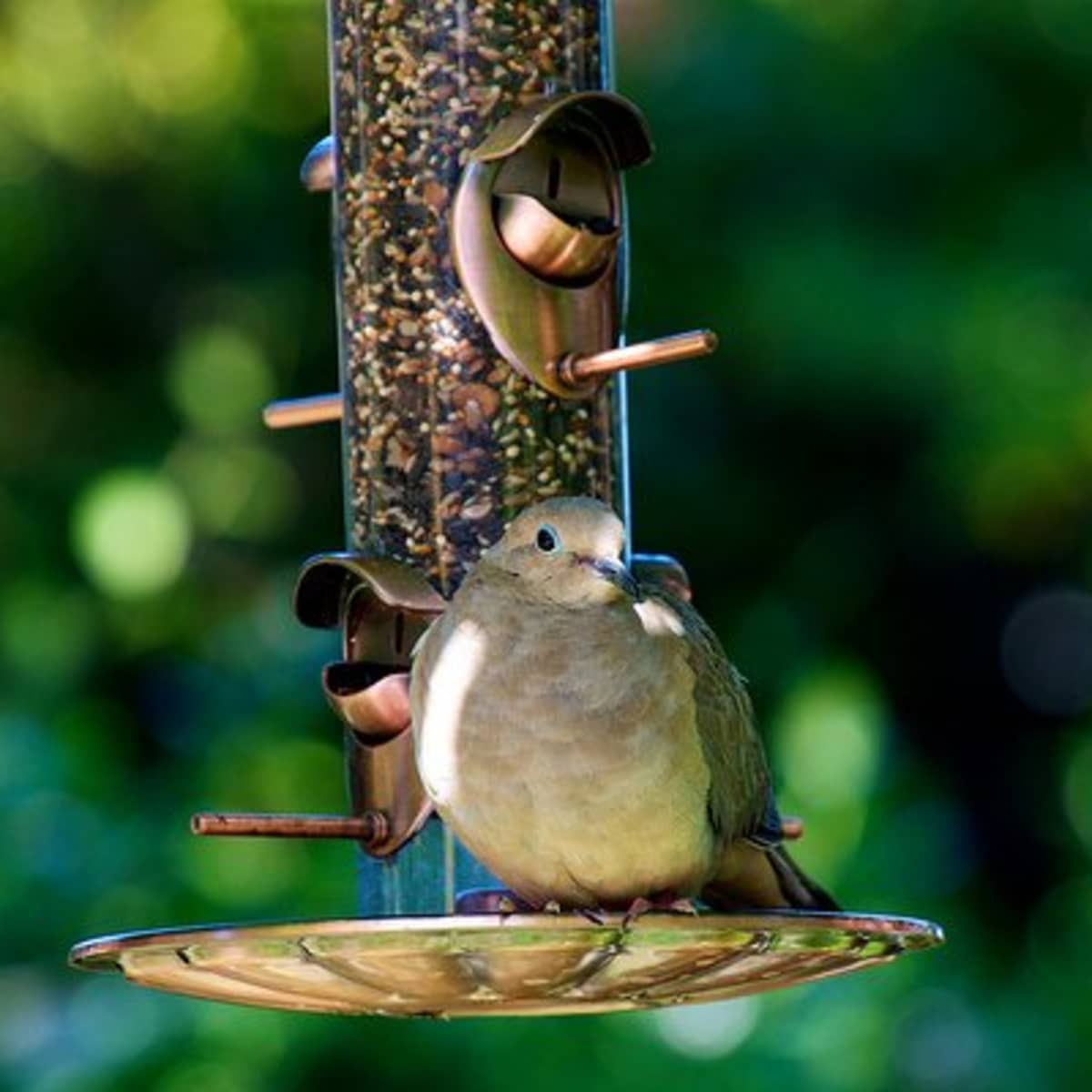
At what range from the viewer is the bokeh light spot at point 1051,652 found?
1102cm

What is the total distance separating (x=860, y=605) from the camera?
35.3ft

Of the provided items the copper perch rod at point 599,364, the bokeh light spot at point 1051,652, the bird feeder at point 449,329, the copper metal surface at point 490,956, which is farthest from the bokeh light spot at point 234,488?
the copper metal surface at point 490,956

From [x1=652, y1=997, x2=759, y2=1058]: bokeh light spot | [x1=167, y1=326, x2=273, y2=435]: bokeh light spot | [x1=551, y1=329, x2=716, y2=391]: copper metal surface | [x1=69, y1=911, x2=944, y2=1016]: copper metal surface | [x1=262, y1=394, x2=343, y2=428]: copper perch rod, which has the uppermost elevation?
[x1=167, y1=326, x2=273, y2=435]: bokeh light spot

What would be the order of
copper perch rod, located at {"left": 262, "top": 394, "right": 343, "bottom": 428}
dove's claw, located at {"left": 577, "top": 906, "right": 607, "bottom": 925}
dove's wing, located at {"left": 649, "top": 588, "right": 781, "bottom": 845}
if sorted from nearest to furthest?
dove's claw, located at {"left": 577, "top": 906, "right": 607, "bottom": 925}, dove's wing, located at {"left": 649, "top": 588, "right": 781, "bottom": 845}, copper perch rod, located at {"left": 262, "top": 394, "right": 343, "bottom": 428}

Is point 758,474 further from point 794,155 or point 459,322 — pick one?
point 459,322

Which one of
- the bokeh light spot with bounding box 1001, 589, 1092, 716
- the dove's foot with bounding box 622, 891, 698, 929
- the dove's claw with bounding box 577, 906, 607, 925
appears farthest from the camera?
the bokeh light spot with bounding box 1001, 589, 1092, 716

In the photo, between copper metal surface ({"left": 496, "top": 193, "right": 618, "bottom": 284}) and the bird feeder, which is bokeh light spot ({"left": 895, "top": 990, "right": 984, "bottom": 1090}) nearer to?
the bird feeder

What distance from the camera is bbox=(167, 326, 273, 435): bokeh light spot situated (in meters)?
10.5

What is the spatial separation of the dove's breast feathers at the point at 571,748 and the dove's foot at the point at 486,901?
0.46ft

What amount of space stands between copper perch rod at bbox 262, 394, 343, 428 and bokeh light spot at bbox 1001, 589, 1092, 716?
4.46 m

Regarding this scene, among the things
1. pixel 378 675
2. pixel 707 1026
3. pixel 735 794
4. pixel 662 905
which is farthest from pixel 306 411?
pixel 707 1026

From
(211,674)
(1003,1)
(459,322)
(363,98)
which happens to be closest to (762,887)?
(459,322)

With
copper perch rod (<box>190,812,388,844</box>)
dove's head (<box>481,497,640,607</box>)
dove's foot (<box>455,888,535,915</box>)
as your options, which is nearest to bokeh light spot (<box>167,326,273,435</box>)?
copper perch rod (<box>190,812,388,844</box>)

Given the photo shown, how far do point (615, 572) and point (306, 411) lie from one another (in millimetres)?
1261
